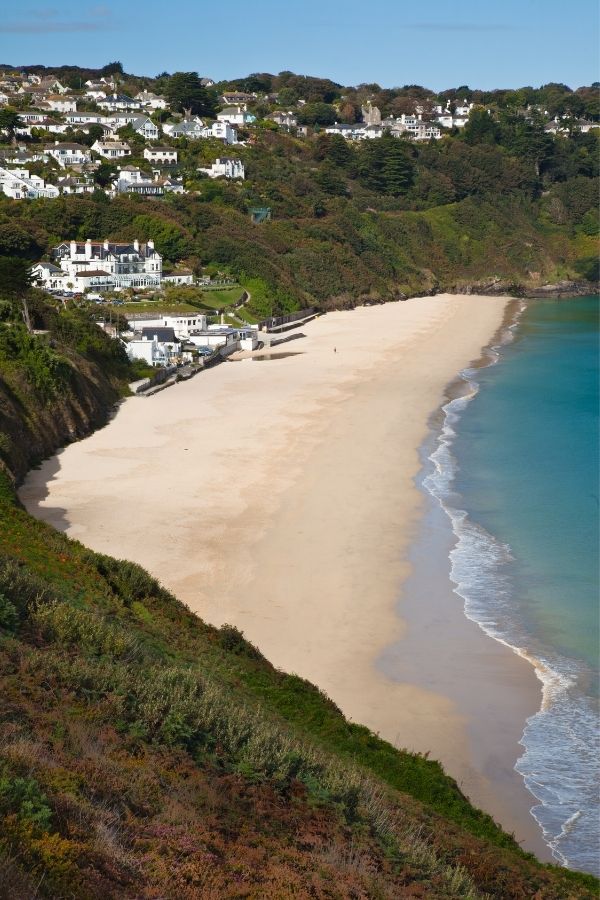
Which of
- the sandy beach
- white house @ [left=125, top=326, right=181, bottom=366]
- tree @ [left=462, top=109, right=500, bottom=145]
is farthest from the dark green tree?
the sandy beach

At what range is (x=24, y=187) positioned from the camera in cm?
6688

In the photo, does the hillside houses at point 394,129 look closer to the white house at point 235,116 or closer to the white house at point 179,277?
the white house at point 235,116

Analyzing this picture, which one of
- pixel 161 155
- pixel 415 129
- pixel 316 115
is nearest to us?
pixel 161 155

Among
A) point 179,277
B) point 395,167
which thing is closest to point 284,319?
point 179,277

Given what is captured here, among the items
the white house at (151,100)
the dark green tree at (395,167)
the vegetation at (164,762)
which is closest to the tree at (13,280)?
the vegetation at (164,762)

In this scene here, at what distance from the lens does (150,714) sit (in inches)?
339

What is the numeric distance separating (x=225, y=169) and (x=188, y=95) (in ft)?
83.2

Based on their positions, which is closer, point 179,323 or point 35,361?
point 35,361

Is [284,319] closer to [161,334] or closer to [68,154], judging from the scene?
[161,334]

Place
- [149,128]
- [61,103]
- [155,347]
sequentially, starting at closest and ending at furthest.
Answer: [155,347], [149,128], [61,103]

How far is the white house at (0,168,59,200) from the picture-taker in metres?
66.4

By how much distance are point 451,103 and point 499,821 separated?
138 metres

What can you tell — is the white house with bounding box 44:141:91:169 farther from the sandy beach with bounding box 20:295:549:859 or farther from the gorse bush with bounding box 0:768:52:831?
the gorse bush with bounding box 0:768:52:831

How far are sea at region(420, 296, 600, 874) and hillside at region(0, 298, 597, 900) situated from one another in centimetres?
218
